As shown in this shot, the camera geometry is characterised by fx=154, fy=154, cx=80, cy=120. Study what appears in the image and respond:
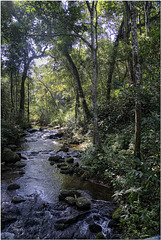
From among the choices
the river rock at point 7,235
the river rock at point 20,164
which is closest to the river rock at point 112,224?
the river rock at point 7,235

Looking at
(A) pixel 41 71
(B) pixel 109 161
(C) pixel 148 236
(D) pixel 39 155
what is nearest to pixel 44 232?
(C) pixel 148 236

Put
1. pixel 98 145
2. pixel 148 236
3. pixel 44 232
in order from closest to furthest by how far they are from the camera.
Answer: pixel 148 236, pixel 44 232, pixel 98 145

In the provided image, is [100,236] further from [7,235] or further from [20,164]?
[20,164]

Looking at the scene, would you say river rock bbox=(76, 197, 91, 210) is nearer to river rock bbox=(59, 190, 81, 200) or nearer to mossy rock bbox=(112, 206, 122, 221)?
river rock bbox=(59, 190, 81, 200)

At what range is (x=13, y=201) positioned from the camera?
4.59m

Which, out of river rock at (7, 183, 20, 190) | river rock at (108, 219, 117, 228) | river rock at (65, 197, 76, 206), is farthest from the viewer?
river rock at (7, 183, 20, 190)

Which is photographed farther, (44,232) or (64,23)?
(64,23)

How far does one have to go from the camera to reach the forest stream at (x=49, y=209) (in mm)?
3537

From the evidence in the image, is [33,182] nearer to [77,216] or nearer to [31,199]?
[31,199]

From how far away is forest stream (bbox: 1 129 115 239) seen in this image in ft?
11.6

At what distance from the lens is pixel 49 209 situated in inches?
171

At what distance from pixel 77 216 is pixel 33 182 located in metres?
2.63

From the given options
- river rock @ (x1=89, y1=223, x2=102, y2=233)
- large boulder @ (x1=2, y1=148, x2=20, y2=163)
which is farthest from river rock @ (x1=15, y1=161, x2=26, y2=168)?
river rock @ (x1=89, y1=223, x2=102, y2=233)

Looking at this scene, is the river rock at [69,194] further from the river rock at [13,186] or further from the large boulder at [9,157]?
the large boulder at [9,157]
